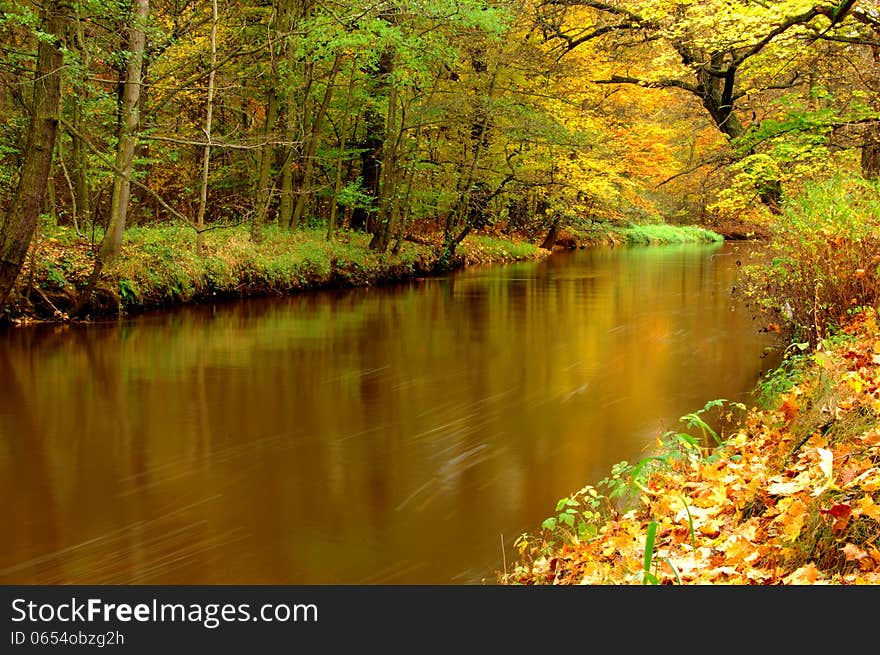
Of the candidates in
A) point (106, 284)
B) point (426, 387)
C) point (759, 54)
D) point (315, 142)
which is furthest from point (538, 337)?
point (315, 142)

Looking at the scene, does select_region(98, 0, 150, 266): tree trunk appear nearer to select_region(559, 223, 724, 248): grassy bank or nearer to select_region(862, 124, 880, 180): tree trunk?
select_region(862, 124, 880, 180): tree trunk

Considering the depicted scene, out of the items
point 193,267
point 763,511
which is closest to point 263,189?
point 193,267

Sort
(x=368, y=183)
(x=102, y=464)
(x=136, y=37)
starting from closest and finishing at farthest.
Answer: (x=102, y=464) < (x=136, y=37) < (x=368, y=183)

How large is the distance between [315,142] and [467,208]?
19.4 ft

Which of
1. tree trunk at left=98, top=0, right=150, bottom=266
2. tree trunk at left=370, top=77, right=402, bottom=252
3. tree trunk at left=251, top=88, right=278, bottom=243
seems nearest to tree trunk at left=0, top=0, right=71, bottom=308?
tree trunk at left=98, top=0, right=150, bottom=266

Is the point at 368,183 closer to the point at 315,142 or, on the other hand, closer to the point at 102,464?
the point at 315,142

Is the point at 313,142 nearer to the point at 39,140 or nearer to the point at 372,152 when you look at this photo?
the point at 372,152

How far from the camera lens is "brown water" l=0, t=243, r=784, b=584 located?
5.41 metres

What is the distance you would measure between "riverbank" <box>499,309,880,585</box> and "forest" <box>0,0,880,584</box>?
21mm

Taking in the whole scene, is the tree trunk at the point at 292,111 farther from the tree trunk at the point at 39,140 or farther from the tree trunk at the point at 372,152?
the tree trunk at the point at 39,140

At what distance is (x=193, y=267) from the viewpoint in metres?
17.0

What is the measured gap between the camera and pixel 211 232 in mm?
19250

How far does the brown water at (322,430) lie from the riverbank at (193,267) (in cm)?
65

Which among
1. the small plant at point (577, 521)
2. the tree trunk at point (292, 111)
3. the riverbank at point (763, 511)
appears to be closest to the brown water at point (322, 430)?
the small plant at point (577, 521)
